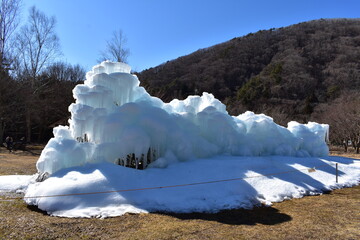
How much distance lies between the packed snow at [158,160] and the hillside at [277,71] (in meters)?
19.1

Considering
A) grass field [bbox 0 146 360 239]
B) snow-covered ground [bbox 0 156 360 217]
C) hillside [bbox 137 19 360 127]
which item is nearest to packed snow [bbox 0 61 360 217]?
snow-covered ground [bbox 0 156 360 217]

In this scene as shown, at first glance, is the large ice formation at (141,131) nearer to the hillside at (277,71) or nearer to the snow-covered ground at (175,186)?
the snow-covered ground at (175,186)

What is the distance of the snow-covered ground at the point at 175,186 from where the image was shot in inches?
241

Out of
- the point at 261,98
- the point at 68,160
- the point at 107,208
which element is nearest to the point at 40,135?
the point at 68,160

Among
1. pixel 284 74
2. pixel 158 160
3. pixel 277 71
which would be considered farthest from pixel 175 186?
pixel 284 74

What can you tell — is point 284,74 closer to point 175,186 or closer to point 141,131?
point 141,131

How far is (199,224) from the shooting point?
523 cm

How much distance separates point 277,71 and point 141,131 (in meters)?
55.2

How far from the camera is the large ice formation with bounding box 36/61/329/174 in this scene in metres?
8.13

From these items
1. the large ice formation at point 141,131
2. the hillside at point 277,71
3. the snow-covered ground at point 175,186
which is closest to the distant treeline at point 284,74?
the hillside at point 277,71

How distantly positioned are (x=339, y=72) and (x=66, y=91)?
172ft

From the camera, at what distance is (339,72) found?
5522cm

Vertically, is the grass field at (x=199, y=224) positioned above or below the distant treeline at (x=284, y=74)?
below

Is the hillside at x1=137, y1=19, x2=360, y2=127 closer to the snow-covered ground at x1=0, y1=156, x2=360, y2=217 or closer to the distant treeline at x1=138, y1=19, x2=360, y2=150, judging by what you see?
the distant treeline at x1=138, y1=19, x2=360, y2=150
